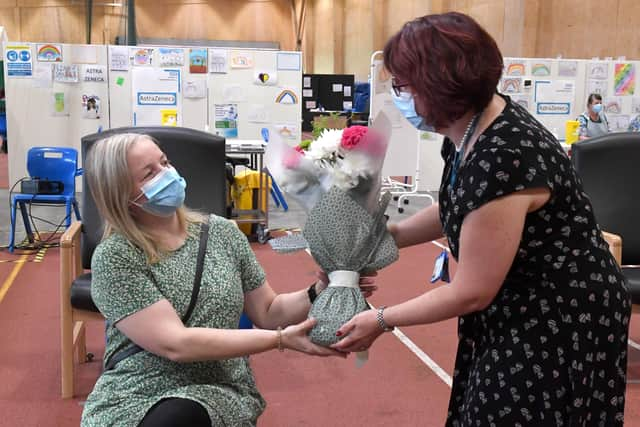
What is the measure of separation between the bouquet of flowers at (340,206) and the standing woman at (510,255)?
14 cm

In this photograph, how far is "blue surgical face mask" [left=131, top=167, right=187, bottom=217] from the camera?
1.57 meters

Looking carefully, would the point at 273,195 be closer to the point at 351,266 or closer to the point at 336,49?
the point at 351,266

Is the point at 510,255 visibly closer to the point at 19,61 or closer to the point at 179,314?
the point at 179,314

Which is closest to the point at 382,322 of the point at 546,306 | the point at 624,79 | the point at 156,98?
the point at 546,306

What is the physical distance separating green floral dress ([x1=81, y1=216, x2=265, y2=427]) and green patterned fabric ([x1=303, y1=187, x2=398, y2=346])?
0.78ft

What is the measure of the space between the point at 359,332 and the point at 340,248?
195mm

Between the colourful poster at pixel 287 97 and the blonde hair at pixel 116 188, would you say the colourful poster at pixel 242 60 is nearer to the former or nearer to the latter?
the colourful poster at pixel 287 97

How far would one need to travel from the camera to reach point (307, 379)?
3.05m

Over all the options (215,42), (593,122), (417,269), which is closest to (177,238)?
(417,269)

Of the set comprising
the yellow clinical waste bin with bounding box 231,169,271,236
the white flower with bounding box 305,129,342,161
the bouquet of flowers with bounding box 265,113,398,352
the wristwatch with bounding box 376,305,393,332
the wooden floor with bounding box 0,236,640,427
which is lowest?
the wooden floor with bounding box 0,236,640,427

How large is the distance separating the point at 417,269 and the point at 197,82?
3871mm

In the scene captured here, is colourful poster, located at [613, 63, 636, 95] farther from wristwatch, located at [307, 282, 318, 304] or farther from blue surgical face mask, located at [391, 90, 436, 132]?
blue surgical face mask, located at [391, 90, 436, 132]

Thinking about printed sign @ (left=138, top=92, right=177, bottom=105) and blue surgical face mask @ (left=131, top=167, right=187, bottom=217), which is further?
printed sign @ (left=138, top=92, right=177, bottom=105)

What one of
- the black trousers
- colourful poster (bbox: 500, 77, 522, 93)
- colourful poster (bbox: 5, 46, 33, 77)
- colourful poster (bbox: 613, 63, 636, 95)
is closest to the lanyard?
the black trousers
